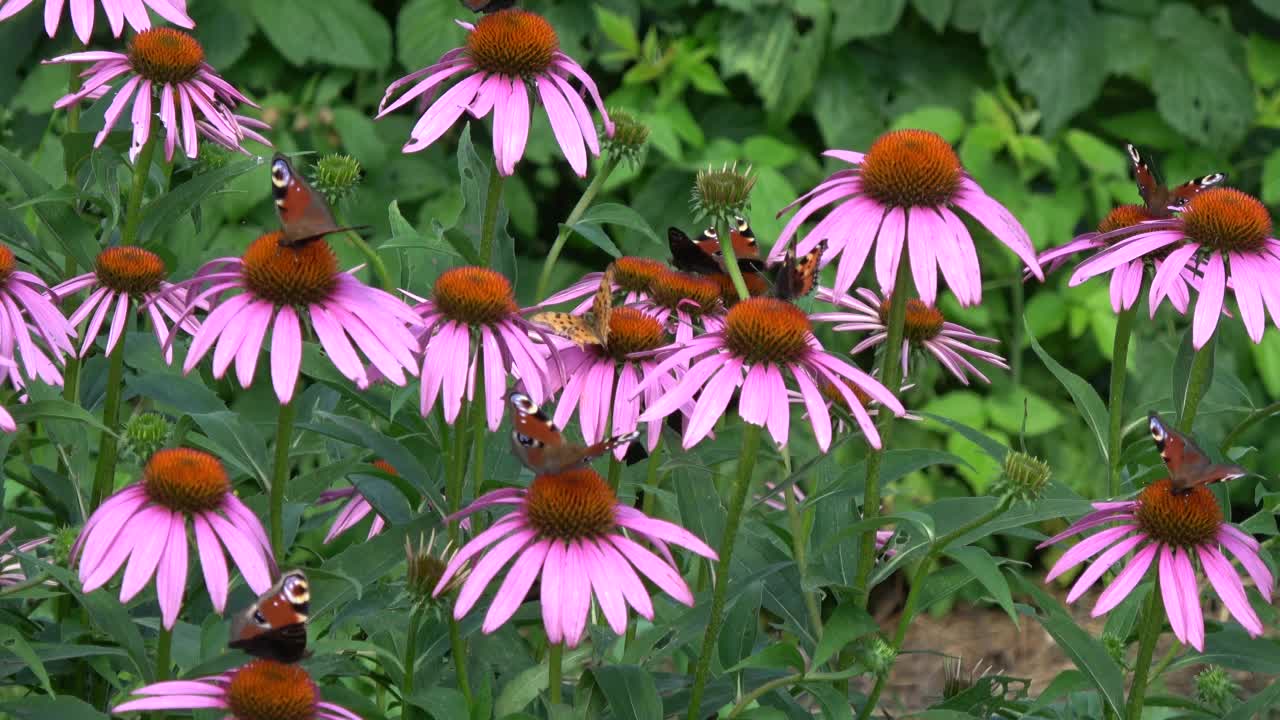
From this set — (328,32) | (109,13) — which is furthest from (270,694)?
(328,32)

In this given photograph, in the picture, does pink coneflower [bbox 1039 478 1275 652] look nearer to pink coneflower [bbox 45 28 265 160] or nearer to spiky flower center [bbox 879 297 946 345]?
spiky flower center [bbox 879 297 946 345]

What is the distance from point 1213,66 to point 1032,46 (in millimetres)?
505

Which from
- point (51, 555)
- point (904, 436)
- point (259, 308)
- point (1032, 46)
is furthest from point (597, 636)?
point (1032, 46)

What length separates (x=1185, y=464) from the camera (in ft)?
5.17

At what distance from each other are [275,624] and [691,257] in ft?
2.58

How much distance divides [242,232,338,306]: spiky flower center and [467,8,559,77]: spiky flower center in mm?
443

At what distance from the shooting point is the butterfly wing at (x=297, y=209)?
1455 millimetres

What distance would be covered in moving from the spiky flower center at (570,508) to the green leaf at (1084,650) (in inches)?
21.9

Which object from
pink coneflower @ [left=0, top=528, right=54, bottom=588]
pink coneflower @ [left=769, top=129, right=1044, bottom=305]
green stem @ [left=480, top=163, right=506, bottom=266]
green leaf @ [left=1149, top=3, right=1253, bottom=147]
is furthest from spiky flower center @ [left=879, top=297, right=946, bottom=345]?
green leaf @ [left=1149, top=3, right=1253, bottom=147]

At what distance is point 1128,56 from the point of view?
408 centimetres

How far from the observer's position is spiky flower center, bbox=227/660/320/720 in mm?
1249

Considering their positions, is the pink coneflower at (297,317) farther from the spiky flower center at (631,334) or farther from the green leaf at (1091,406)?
the green leaf at (1091,406)

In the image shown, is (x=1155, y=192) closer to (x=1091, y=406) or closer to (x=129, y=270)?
(x=1091, y=406)

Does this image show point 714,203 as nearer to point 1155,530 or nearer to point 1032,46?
point 1155,530
